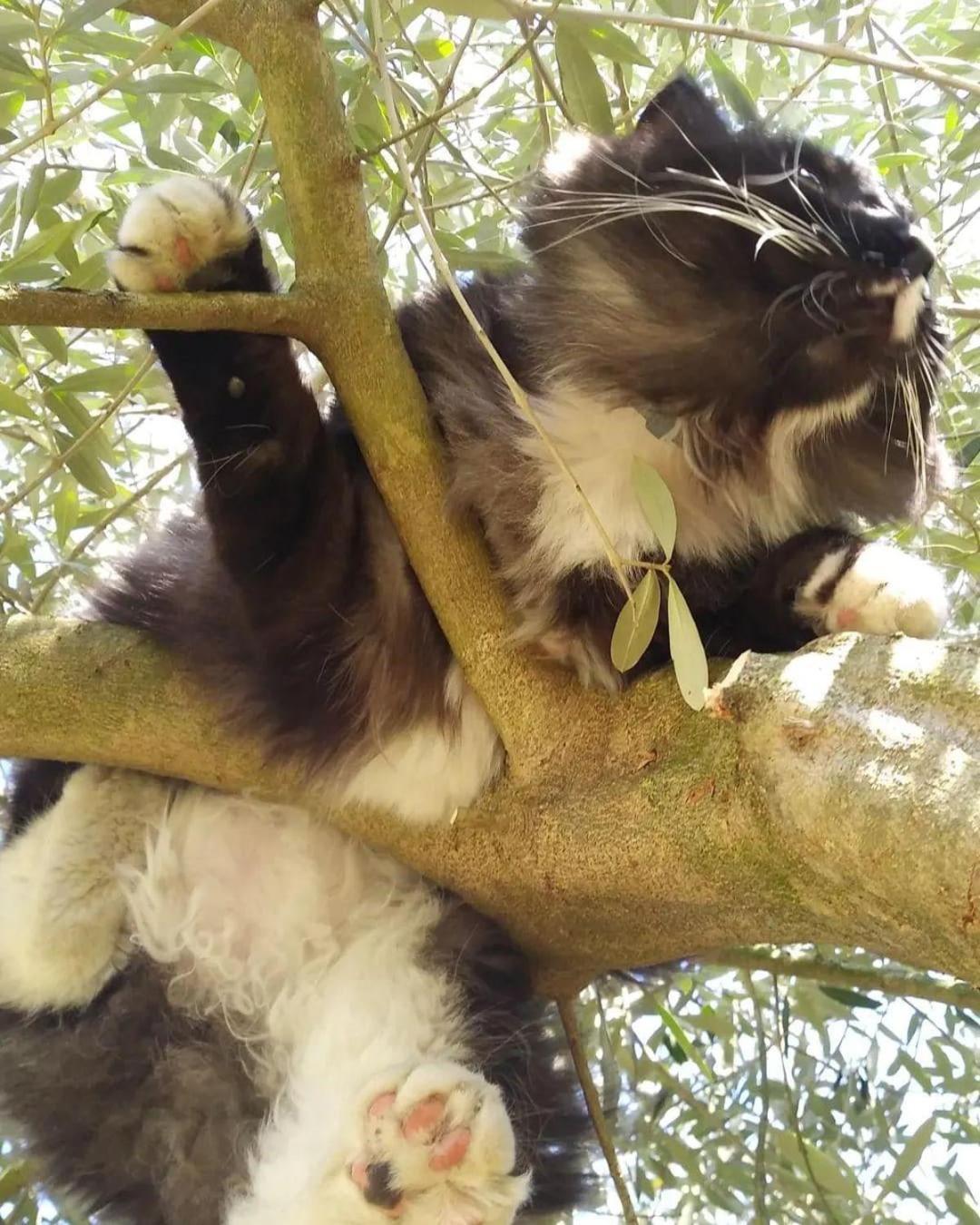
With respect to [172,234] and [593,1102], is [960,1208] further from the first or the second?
[172,234]

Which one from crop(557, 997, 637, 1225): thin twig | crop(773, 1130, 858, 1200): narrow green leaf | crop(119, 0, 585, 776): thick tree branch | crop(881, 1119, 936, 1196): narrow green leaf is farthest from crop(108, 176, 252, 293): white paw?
crop(881, 1119, 936, 1196): narrow green leaf

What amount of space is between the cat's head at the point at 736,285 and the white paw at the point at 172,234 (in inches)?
15.3

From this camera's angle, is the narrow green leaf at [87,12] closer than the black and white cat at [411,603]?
Yes

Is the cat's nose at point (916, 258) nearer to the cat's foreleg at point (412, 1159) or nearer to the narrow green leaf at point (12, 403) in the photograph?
the cat's foreleg at point (412, 1159)

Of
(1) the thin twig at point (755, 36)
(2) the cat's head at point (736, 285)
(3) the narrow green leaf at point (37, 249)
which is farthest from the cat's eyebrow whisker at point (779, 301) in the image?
(3) the narrow green leaf at point (37, 249)

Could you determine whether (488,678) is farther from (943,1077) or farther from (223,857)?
(943,1077)

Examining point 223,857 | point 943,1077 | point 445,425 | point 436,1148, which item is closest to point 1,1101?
point 223,857

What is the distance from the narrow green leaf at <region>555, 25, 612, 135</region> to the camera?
1.28 metres

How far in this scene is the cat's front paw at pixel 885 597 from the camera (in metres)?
1.31

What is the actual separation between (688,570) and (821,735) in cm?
60

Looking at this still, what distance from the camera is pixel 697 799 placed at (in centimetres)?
100

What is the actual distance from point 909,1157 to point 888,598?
100 cm

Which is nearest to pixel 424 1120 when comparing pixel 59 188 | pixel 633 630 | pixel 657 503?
pixel 633 630

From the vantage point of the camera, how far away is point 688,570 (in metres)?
1.45
